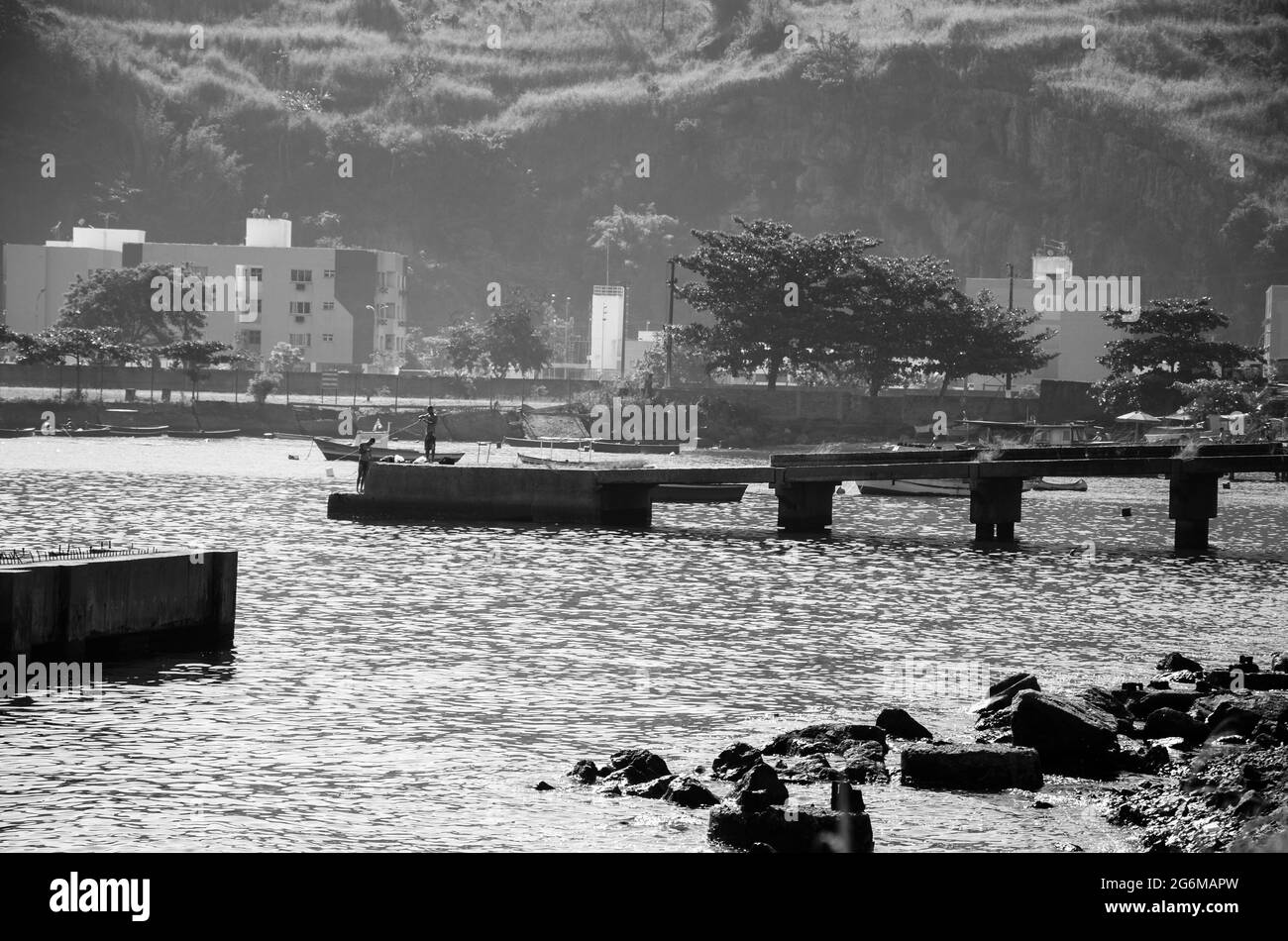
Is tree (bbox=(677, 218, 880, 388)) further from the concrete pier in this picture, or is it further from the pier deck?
the concrete pier

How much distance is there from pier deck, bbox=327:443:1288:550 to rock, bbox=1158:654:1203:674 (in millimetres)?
27939

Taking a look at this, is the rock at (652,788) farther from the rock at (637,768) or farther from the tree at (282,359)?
the tree at (282,359)

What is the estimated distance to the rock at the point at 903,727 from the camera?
89.8ft

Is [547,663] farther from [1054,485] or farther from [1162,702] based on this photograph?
[1054,485]

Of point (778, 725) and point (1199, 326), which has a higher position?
point (1199, 326)

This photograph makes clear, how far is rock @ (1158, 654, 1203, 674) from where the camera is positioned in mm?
34344

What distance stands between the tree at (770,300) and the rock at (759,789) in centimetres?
12046

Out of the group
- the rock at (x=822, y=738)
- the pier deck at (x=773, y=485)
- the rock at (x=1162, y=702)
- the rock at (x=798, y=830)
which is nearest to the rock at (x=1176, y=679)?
the rock at (x=1162, y=702)

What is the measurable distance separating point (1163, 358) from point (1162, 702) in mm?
110881

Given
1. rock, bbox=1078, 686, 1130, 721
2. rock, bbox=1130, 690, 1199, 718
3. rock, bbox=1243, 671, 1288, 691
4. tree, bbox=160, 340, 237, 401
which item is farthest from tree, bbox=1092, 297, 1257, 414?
rock, bbox=1130, 690, 1199, 718
